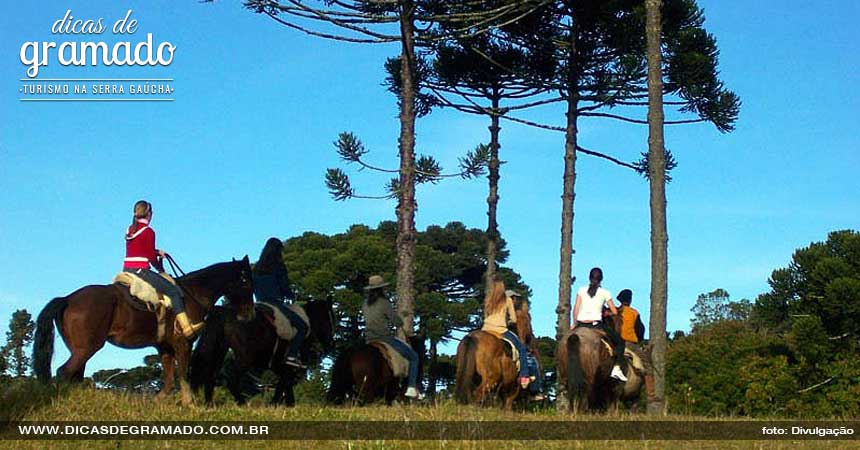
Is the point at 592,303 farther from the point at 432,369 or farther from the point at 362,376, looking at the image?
the point at 432,369

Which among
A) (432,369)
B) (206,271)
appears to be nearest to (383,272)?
(432,369)

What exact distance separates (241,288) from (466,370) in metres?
3.50

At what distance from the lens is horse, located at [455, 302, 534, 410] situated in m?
15.3

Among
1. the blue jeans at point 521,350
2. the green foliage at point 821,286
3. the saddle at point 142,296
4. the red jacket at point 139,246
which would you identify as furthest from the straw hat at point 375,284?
the green foliage at point 821,286

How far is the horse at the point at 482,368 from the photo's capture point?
15.3 metres

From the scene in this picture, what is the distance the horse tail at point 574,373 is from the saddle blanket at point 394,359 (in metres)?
2.43

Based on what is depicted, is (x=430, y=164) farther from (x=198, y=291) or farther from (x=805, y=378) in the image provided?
(x=805, y=378)

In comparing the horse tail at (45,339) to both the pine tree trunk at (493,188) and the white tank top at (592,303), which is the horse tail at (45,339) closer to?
the white tank top at (592,303)

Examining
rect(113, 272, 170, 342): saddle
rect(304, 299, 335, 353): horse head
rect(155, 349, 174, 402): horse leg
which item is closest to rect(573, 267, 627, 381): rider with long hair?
rect(304, 299, 335, 353): horse head

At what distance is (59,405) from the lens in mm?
11180

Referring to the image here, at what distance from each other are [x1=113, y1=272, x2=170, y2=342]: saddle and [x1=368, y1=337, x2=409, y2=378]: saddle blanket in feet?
13.1

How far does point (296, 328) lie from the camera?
1530 cm

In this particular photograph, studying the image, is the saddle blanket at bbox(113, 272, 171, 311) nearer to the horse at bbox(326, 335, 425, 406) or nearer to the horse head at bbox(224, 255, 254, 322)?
the horse head at bbox(224, 255, 254, 322)

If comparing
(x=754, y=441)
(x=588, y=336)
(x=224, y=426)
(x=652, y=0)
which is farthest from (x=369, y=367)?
(x=652, y=0)
